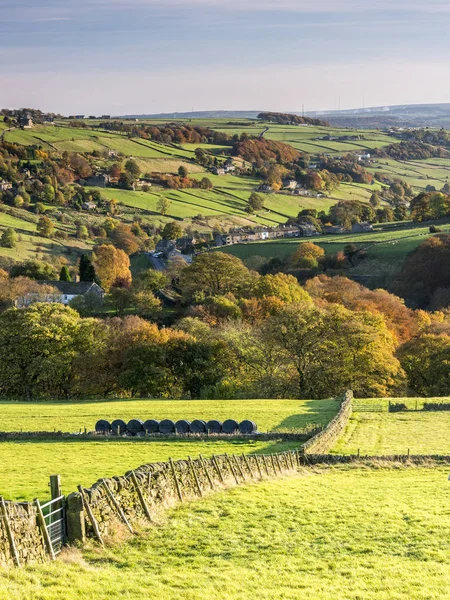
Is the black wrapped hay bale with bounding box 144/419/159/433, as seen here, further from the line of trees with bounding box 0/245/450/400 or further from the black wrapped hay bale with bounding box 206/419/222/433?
the line of trees with bounding box 0/245/450/400

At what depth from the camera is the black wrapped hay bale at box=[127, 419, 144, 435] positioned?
4859 cm

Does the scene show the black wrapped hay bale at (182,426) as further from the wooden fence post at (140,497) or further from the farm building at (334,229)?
the farm building at (334,229)

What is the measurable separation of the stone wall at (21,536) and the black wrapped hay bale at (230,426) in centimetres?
3074

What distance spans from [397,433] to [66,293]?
92.2 metres

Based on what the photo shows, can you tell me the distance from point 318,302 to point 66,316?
30797 mm

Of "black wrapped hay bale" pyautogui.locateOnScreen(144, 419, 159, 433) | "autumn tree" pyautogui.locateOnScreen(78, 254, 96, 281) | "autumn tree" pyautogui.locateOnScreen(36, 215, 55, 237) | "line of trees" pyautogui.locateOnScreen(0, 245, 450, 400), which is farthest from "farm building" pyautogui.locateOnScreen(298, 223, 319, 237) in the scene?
"black wrapped hay bale" pyautogui.locateOnScreen(144, 419, 159, 433)

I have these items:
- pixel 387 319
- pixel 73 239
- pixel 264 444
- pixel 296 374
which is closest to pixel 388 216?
pixel 73 239

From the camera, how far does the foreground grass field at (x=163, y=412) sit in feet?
170

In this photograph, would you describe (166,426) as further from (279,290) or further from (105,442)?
(279,290)

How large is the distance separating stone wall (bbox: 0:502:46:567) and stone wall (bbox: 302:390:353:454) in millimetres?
22293

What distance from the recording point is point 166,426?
48.4 m

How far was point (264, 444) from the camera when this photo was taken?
145ft

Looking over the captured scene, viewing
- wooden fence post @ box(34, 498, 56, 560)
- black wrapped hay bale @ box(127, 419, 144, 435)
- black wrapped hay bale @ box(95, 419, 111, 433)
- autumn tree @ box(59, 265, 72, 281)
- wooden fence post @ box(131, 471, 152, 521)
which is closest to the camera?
wooden fence post @ box(34, 498, 56, 560)

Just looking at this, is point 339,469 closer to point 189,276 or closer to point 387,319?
point 387,319
